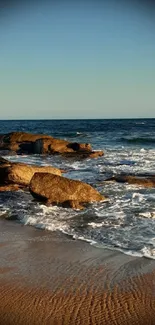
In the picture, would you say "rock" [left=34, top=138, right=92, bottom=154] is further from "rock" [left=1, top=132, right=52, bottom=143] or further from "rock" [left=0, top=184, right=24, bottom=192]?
"rock" [left=0, top=184, right=24, bottom=192]

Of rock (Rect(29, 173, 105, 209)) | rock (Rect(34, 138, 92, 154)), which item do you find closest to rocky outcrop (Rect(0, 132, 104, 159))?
rock (Rect(34, 138, 92, 154))

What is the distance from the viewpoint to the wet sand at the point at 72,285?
3880 mm

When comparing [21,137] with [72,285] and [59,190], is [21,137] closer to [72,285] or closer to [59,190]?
[59,190]

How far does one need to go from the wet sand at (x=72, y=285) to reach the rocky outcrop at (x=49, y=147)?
15.1m

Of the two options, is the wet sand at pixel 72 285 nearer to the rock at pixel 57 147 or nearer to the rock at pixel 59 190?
the rock at pixel 59 190

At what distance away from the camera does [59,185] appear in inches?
368

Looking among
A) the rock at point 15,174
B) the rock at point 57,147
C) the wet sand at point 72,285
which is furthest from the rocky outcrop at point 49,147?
the wet sand at point 72,285

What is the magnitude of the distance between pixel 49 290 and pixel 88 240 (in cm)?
201

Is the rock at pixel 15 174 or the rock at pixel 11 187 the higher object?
the rock at pixel 15 174

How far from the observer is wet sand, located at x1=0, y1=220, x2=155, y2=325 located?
12.7ft

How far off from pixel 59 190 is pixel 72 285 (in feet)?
15.8

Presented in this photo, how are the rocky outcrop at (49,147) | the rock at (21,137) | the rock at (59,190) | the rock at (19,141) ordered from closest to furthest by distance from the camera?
1. the rock at (59,190)
2. the rocky outcrop at (49,147)
3. the rock at (19,141)
4. the rock at (21,137)

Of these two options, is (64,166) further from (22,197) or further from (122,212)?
(122,212)

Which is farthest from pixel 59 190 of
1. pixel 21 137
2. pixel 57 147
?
pixel 21 137
